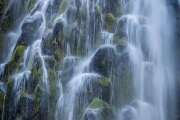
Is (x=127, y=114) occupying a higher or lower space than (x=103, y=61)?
lower

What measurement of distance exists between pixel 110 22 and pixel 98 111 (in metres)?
7.39

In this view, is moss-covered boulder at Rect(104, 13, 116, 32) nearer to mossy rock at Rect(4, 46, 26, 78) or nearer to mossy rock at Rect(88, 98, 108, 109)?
mossy rock at Rect(4, 46, 26, 78)

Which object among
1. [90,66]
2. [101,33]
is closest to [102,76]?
[90,66]

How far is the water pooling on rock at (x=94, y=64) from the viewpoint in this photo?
1594cm

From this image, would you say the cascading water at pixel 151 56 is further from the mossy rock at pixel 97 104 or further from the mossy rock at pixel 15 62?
the mossy rock at pixel 15 62

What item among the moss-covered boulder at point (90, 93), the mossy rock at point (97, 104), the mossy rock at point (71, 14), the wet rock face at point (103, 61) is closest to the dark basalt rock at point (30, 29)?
the mossy rock at point (71, 14)

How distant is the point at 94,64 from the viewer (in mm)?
16828

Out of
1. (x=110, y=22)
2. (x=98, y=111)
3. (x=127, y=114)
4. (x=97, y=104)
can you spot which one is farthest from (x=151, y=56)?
(x=98, y=111)

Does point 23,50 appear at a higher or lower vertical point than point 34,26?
lower

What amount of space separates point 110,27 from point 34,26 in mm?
5619

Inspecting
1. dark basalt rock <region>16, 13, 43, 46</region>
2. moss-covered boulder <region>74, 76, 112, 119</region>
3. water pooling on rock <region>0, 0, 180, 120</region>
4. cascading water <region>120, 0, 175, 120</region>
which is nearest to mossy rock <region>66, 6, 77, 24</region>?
water pooling on rock <region>0, 0, 180, 120</region>

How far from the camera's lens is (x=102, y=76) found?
16.3 m

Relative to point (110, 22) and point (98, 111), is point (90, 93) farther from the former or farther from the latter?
point (110, 22)

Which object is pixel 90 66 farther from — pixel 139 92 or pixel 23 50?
pixel 23 50
